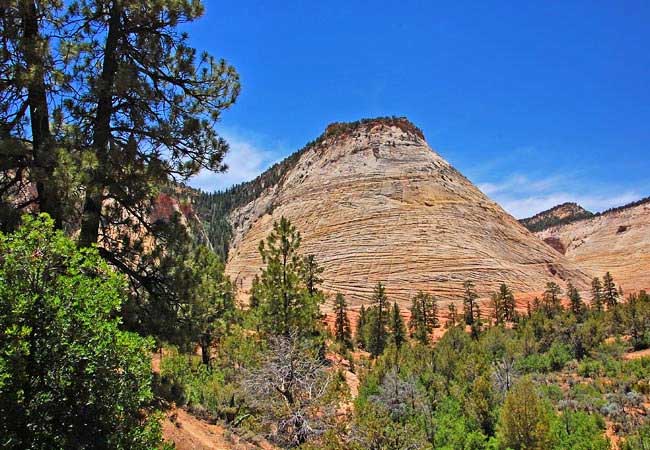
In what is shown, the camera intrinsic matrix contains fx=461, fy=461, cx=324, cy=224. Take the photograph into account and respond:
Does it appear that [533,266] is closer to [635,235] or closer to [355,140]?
[355,140]

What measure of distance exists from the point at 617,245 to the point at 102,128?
95.6 meters

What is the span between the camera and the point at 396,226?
56.7 meters

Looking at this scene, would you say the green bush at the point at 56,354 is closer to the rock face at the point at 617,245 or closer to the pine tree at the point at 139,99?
the pine tree at the point at 139,99

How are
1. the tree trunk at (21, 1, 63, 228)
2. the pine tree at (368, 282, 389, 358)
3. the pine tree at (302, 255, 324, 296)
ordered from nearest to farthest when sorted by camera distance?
the tree trunk at (21, 1, 63, 228) < the pine tree at (302, 255, 324, 296) < the pine tree at (368, 282, 389, 358)

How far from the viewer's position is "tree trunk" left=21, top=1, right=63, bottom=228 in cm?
729

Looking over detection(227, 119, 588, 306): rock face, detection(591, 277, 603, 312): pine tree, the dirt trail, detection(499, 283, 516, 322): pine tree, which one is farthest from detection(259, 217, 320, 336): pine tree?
detection(227, 119, 588, 306): rock face

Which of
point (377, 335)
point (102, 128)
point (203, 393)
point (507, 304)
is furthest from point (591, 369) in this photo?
point (102, 128)

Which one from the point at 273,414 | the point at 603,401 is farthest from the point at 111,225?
the point at 603,401

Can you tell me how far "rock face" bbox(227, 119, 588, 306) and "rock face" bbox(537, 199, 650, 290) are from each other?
62.8 ft

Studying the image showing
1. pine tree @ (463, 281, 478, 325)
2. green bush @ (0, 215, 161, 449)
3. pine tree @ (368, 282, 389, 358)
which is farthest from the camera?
pine tree @ (463, 281, 478, 325)

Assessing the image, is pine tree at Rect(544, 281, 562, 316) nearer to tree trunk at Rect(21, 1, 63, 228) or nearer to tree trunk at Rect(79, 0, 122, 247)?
tree trunk at Rect(79, 0, 122, 247)

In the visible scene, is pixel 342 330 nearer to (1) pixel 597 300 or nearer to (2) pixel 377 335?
(2) pixel 377 335

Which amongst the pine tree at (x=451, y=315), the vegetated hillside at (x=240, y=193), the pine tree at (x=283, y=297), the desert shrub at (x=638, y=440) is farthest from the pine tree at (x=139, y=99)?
the vegetated hillside at (x=240, y=193)

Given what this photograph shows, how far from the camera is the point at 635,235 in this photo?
81.9 metres
